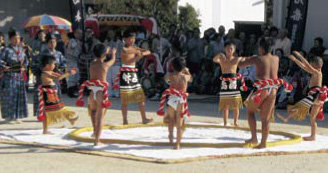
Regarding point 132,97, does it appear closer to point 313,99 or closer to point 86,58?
point 313,99

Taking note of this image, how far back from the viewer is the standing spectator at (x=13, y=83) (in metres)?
11.9

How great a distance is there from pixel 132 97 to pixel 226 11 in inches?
780

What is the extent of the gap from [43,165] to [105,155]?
0.90 m

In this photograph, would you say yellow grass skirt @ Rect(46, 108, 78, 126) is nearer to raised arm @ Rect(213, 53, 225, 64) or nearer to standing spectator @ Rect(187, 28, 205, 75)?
raised arm @ Rect(213, 53, 225, 64)

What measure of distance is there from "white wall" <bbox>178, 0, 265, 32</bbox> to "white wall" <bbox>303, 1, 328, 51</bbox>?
1381cm

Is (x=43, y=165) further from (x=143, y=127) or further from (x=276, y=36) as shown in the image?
(x=276, y=36)

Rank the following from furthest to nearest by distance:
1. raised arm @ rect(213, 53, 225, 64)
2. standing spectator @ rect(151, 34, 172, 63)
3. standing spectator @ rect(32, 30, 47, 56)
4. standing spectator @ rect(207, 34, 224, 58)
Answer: standing spectator @ rect(151, 34, 172, 63) < standing spectator @ rect(207, 34, 224, 58) < standing spectator @ rect(32, 30, 47, 56) < raised arm @ rect(213, 53, 225, 64)

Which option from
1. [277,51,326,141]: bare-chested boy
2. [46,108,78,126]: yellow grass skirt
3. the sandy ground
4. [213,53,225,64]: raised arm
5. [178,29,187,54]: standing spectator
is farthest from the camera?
[178,29,187,54]: standing spectator

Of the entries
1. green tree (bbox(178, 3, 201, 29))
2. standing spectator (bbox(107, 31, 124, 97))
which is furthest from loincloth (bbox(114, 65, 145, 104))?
green tree (bbox(178, 3, 201, 29))

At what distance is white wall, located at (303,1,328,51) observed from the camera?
53.9ft

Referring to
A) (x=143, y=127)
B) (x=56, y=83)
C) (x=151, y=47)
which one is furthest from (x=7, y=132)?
(x=151, y=47)

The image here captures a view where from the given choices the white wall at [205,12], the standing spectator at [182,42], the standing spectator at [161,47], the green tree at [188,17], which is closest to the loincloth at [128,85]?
the standing spectator at [182,42]

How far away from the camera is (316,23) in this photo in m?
16.6

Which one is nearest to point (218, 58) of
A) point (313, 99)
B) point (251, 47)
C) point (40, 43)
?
point (313, 99)
